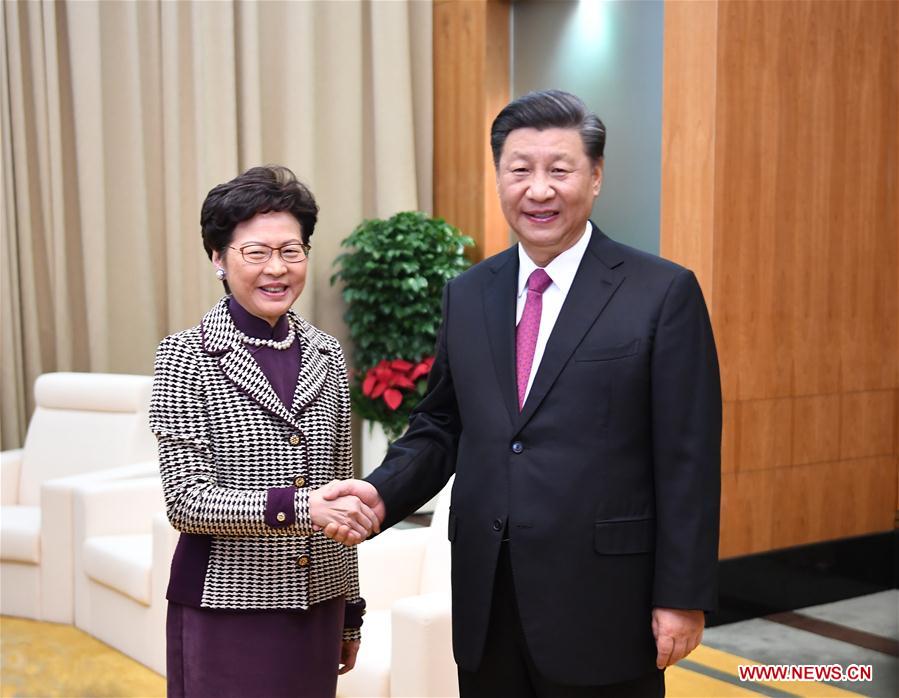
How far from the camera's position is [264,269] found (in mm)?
1930

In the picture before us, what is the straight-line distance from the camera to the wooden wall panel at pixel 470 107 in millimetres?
6582

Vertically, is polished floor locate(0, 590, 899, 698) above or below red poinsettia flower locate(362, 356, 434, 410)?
below

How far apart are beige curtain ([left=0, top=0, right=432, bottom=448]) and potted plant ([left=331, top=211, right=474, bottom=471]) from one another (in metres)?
0.36

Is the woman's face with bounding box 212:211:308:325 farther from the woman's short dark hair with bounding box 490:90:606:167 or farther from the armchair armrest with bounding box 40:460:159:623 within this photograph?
the armchair armrest with bounding box 40:460:159:623

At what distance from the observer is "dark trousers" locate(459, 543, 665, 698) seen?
1.94m

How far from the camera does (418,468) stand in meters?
2.13

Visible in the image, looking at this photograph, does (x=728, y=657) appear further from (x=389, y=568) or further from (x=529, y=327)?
(x=529, y=327)

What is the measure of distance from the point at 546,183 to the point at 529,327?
0.26 meters

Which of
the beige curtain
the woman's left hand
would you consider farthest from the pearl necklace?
the beige curtain

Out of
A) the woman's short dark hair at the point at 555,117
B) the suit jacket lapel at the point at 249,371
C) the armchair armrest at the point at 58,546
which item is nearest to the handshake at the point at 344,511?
the suit jacket lapel at the point at 249,371

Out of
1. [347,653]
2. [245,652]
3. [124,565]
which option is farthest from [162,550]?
[245,652]

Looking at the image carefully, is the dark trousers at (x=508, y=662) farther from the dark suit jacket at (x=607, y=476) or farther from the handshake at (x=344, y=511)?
the handshake at (x=344, y=511)

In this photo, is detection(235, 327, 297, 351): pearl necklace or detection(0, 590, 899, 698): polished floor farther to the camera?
detection(0, 590, 899, 698): polished floor

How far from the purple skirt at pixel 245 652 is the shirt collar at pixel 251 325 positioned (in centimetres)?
49
